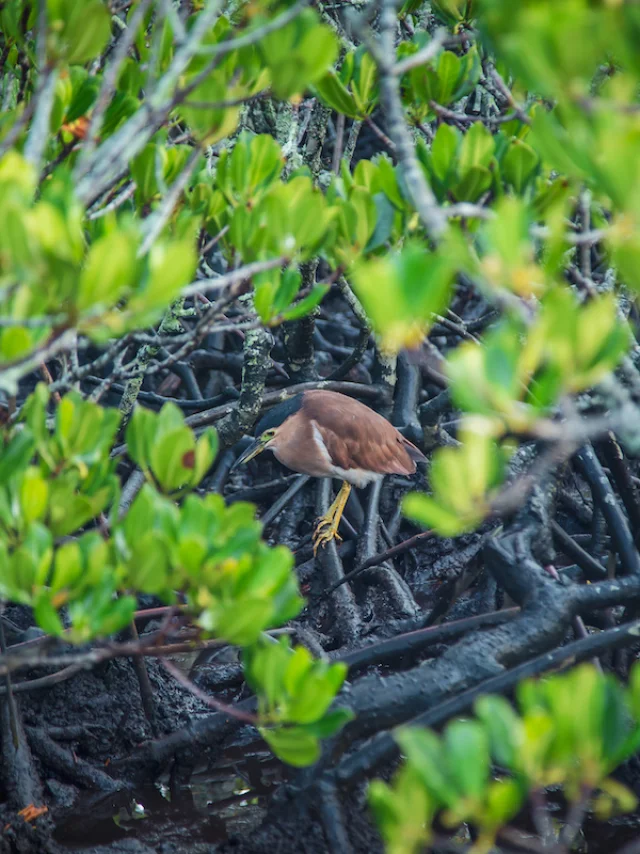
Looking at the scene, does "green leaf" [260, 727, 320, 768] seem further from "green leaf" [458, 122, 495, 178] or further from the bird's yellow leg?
the bird's yellow leg

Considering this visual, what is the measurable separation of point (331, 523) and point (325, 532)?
0.18 m

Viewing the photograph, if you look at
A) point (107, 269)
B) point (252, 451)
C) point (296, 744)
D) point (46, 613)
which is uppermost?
point (107, 269)

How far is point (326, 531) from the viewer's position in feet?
14.3

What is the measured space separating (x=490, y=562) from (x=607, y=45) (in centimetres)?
207

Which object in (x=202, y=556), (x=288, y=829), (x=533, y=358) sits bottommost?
(x=288, y=829)

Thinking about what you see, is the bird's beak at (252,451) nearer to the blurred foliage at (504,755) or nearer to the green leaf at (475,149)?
the green leaf at (475,149)

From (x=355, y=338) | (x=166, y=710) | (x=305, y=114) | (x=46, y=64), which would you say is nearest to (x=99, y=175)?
(x=46, y=64)

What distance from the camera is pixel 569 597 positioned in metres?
2.87

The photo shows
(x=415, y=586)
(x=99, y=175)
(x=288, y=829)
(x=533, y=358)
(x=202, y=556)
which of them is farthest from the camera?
(x=415, y=586)

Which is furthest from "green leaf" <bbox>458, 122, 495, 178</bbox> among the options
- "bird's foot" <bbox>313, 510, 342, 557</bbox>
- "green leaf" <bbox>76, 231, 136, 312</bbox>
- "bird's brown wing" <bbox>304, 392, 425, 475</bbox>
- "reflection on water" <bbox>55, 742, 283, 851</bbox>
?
"bird's brown wing" <bbox>304, 392, 425, 475</bbox>

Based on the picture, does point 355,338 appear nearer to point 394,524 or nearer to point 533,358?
point 394,524

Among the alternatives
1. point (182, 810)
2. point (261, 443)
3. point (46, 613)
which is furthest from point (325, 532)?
point (46, 613)

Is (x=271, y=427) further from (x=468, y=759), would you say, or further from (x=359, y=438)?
(x=468, y=759)

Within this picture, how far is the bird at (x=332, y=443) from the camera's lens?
4.45m
